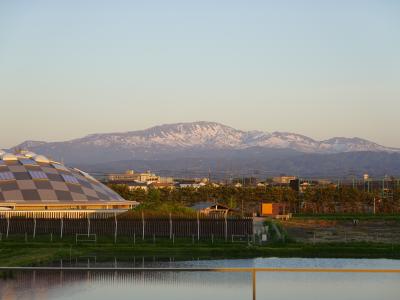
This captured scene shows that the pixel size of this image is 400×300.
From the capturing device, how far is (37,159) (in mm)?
68812

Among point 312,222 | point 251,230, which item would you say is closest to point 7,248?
point 251,230

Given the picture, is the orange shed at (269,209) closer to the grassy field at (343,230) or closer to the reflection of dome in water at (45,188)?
the grassy field at (343,230)

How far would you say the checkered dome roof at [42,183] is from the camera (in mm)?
62125

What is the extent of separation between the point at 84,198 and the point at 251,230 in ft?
55.5

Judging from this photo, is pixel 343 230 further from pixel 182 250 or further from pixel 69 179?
pixel 182 250

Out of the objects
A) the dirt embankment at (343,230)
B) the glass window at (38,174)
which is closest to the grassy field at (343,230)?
the dirt embankment at (343,230)

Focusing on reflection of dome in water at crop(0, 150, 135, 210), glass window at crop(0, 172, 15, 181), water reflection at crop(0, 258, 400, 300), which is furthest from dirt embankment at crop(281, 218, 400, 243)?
water reflection at crop(0, 258, 400, 300)

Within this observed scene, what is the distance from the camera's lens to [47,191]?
6275 cm

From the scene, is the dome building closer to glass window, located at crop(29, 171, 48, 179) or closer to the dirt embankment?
glass window, located at crop(29, 171, 48, 179)

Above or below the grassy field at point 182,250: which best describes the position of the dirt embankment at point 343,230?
below

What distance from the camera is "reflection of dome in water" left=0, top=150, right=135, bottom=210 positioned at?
61.6 meters

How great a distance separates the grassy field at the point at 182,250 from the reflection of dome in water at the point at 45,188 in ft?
36.8

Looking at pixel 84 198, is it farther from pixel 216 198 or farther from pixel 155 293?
pixel 216 198

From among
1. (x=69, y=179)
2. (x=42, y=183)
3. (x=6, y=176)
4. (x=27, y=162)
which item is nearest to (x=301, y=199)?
(x=69, y=179)
